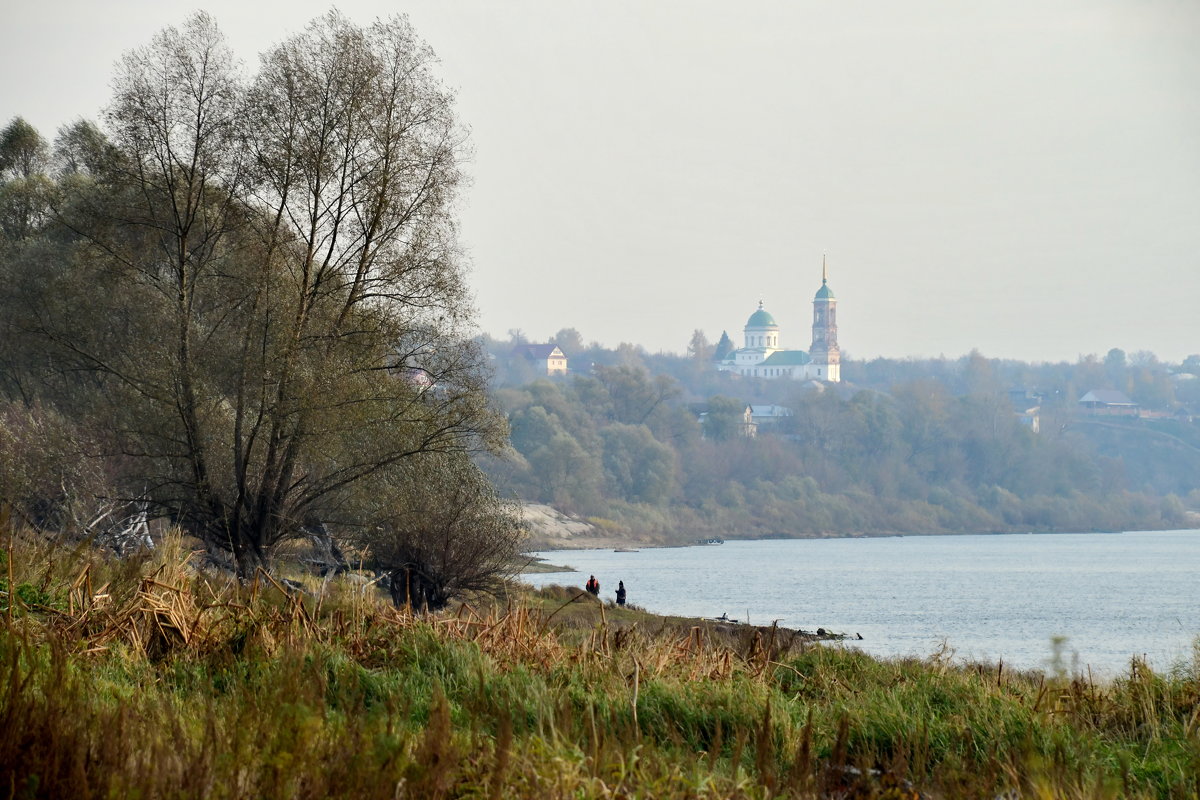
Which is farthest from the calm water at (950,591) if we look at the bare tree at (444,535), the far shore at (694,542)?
the bare tree at (444,535)

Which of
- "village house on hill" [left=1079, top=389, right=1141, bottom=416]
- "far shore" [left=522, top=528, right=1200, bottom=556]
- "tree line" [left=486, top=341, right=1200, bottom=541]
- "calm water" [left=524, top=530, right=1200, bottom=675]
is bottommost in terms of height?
"far shore" [left=522, top=528, right=1200, bottom=556]

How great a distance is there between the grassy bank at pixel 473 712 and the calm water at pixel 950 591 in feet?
36.0

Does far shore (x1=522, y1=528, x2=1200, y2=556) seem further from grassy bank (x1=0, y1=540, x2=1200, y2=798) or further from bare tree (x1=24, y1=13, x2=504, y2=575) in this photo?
grassy bank (x1=0, y1=540, x2=1200, y2=798)

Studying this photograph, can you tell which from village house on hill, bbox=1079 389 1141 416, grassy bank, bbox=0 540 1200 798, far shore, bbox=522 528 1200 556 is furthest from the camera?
village house on hill, bbox=1079 389 1141 416

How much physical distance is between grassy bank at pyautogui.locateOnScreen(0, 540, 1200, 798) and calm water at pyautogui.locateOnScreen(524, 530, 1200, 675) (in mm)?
10976

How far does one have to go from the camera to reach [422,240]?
25.9 meters

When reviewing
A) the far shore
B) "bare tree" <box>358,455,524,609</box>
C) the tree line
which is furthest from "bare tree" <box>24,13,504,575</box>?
the tree line

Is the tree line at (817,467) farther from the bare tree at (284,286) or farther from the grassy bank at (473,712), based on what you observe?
the grassy bank at (473,712)

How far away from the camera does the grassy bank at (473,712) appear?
5.07 meters

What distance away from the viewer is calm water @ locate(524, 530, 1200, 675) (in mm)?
43000

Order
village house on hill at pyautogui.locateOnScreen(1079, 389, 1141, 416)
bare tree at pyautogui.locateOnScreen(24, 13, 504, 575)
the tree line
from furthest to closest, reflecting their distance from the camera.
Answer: village house on hill at pyautogui.locateOnScreen(1079, 389, 1141, 416) < the tree line < bare tree at pyautogui.locateOnScreen(24, 13, 504, 575)

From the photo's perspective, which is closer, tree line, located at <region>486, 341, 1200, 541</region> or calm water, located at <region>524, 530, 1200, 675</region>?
calm water, located at <region>524, 530, 1200, 675</region>

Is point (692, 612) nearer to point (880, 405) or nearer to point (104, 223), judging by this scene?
point (104, 223)

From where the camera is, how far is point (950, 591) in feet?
216
